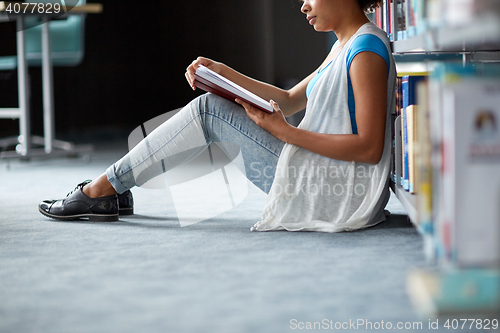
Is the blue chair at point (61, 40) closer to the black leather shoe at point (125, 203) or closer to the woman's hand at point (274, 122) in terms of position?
the black leather shoe at point (125, 203)

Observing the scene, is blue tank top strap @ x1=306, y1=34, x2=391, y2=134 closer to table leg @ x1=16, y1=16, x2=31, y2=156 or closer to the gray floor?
the gray floor

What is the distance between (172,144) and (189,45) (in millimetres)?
4707

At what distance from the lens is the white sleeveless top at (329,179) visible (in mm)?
1296

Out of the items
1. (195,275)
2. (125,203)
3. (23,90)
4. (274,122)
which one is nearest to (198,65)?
(274,122)

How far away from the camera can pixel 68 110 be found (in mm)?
5453

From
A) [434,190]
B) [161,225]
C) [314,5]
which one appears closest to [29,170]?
[161,225]

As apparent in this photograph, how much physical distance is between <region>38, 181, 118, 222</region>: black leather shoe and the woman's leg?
3.6 inches

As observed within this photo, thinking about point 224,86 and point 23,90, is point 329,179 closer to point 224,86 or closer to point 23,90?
point 224,86

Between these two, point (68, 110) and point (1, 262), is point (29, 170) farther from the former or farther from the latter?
point (68, 110)

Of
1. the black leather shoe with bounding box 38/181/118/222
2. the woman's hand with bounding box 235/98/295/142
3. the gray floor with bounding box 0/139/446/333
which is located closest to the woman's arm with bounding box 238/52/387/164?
the woman's hand with bounding box 235/98/295/142

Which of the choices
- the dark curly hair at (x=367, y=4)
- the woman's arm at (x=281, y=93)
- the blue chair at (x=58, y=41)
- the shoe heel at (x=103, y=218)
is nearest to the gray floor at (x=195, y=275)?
the shoe heel at (x=103, y=218)

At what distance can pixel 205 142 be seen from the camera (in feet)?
4.69

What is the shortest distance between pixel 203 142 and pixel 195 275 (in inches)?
19.8

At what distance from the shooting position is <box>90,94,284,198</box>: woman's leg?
1.35m
